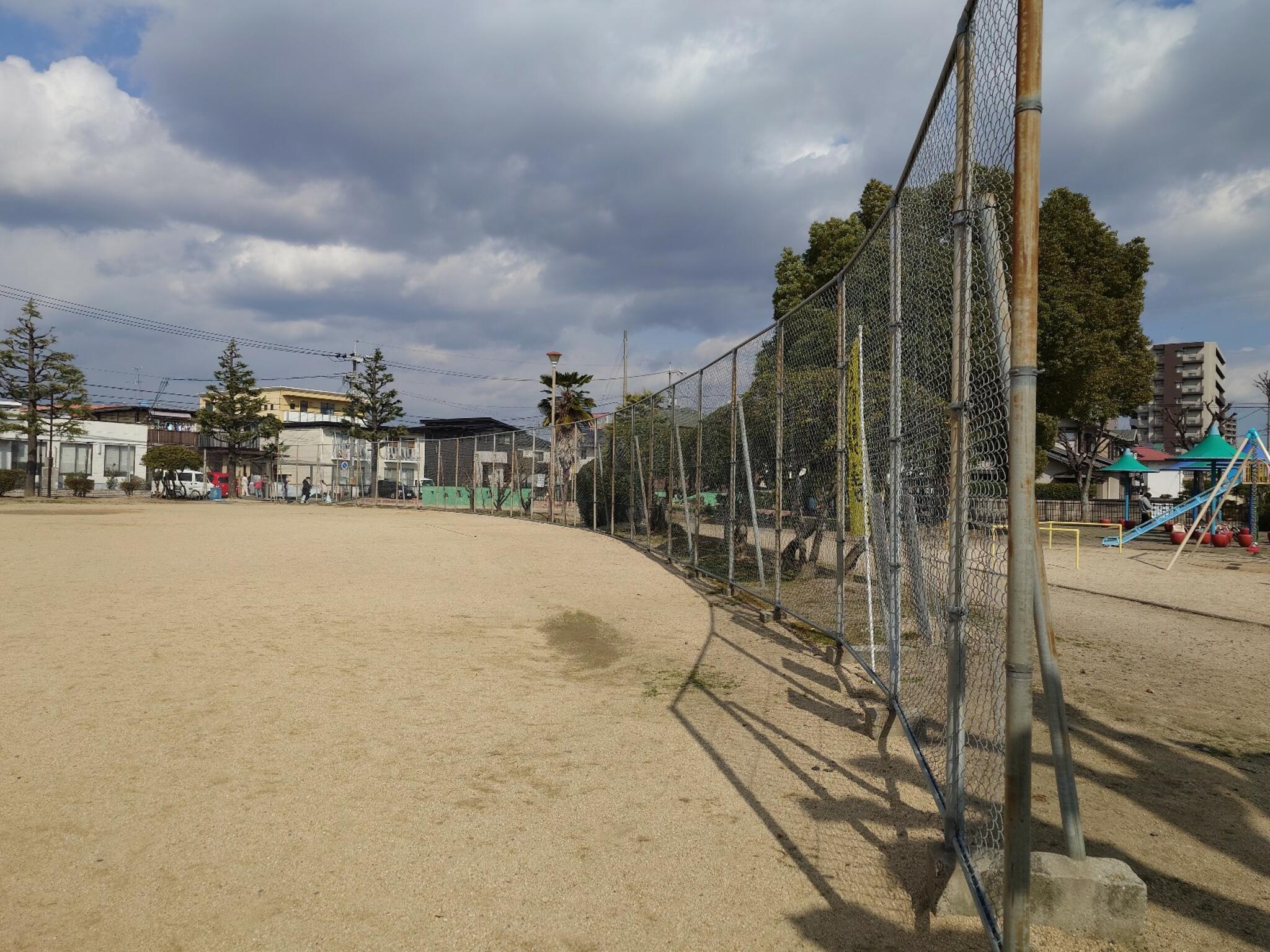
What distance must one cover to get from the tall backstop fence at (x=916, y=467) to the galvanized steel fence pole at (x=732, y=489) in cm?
4

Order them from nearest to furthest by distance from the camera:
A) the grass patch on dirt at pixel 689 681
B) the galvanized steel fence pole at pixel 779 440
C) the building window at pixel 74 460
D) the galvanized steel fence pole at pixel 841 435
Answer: the grass patch on dirt at pixel 689 681, the galvanized steel fence pole at pixel 841 435, the galvanized steel fence pole at pixel 779 440, the building window at pixel 74 460

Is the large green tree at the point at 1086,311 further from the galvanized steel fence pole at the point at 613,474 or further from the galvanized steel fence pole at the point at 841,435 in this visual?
the galvanized steel fence pole at the point at 841,435

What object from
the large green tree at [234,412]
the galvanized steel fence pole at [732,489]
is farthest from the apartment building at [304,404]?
the galvanized steel fence pole at [732,489]

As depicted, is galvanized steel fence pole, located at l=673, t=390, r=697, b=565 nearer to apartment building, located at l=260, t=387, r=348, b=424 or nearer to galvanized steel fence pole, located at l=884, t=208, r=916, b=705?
galvanized steel fence pole, located at l=884, t=208, r=916, b=705

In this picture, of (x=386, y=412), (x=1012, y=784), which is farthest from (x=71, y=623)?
(x=386, y=412)

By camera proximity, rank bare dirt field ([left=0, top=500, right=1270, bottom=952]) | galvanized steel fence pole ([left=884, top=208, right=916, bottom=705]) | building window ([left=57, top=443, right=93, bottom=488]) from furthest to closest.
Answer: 1. building window ([left=57, top=443, right=93, bottom=488])
2. galvanized steel fence pole ([left=884, top=208, right=916, bottom=705])
3. bare dirt field ([left=0, top=500, right=1270, bottom=952])

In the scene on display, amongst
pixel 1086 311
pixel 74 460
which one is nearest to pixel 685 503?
pixel 1086 311

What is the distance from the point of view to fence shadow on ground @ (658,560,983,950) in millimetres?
2637

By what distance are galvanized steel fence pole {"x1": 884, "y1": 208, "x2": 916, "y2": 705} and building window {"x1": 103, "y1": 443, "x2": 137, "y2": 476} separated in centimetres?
5389

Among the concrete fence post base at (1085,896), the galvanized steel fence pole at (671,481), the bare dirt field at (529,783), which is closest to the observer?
the concrete fence post base at (1085,896)

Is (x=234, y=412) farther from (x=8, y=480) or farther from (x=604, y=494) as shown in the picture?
(x=604, y=494)

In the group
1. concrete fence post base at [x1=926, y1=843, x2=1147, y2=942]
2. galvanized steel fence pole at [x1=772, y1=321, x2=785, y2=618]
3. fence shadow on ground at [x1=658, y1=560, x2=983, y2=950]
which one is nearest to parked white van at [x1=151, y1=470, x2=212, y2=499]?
galvanized steel fence pole at [x1=772, y1=321, x2=785, y2=618]

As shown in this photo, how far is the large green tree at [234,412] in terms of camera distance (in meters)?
43.3

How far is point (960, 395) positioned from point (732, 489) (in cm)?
610
